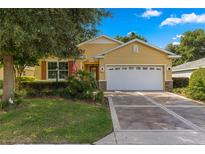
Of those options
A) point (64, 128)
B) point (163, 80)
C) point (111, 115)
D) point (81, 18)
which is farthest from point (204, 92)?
point (64, 128)

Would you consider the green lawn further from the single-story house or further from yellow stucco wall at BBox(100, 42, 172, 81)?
yellow stucco wall at BBox(100, 42, 172, 81)

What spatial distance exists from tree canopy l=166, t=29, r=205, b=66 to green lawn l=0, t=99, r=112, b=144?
41.3 meters

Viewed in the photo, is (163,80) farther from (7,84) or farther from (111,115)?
(7,84)

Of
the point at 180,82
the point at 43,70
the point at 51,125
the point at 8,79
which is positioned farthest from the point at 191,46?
the point at 51,125

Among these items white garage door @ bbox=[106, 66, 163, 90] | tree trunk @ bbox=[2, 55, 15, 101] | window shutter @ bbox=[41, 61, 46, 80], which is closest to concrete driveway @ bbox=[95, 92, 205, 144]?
tree trunk @ bbox=[2, 55, 15, 101]

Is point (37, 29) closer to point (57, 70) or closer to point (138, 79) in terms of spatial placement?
point (138, 79)

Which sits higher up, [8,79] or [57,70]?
[57,70]

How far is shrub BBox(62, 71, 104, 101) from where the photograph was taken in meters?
12.8

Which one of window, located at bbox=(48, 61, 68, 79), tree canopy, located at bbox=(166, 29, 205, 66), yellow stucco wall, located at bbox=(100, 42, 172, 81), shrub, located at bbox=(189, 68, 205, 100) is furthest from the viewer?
tree canopy, located at bbox=(166, 29, 205, 66)

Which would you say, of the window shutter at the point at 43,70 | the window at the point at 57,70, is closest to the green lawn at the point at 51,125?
the window shutter at the point at 43,70

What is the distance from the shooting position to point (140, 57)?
67.3ft

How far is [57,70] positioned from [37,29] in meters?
14.8

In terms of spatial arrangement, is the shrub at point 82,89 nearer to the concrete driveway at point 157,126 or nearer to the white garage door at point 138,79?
the concrete driveway at point 157,126
